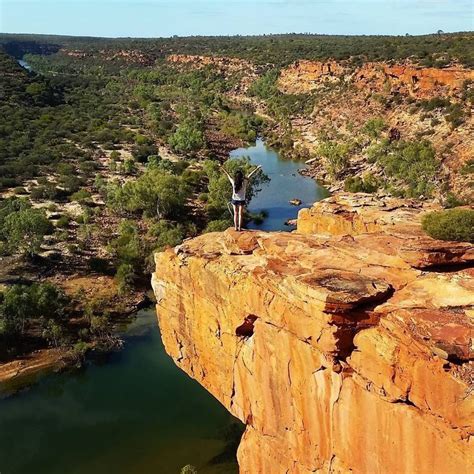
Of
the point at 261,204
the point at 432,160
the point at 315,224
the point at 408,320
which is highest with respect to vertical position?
the point at 408,320

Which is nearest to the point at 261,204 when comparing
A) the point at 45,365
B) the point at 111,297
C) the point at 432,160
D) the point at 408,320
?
the point at 432,160

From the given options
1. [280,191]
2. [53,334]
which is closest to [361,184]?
[280,191]

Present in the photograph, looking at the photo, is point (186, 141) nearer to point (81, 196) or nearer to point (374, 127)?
point (374, 127)

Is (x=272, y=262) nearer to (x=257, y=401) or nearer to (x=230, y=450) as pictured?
(x=257, y=401)

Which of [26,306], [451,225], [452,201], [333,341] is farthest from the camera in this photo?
[452,201]

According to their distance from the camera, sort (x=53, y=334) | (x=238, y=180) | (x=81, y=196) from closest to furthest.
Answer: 1. (x=238, y=180)
2. (x=53, y=334)
3. (x=81, y=196)

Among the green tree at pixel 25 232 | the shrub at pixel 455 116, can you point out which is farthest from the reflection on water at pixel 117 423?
the shrub at pixel 455 116
